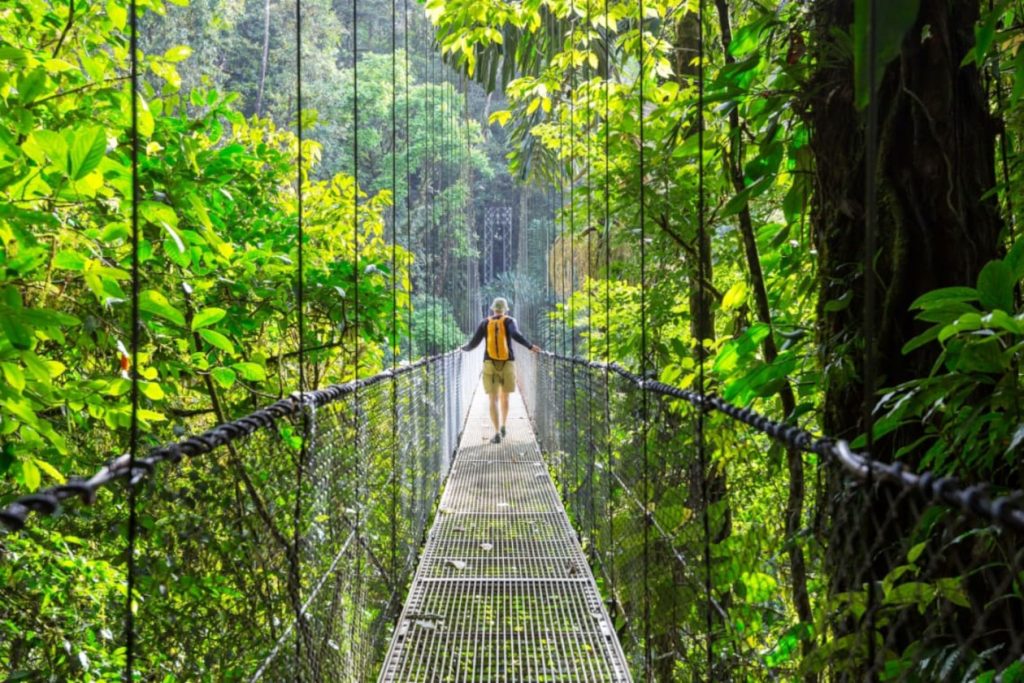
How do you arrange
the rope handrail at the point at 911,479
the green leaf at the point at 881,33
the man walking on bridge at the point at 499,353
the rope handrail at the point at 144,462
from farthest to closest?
the man walking on bridge at the point at 499,353 → the rope handrail at the point at 144,462 → the rope handrail at the point at 911,479 → the green leaf at the point at 881,33

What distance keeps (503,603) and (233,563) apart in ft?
4.33

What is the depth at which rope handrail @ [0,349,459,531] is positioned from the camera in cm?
52

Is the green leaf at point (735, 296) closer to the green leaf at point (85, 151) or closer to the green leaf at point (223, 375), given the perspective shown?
the green leaf at point (223, 375)

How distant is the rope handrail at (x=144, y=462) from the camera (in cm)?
52

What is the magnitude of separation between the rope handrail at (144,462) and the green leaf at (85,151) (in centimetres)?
32

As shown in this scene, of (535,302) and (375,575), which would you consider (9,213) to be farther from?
(535,302)

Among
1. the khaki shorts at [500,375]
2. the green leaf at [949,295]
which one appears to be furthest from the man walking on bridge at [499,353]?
the green leaf at [949,295]

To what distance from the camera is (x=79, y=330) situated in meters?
1.46

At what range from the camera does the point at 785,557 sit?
4.11 feet

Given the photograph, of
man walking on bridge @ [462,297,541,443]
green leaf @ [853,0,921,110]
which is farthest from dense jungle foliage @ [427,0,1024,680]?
man walking on bridge @ [462,297,541,443]

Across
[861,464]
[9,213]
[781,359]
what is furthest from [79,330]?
[861,464]

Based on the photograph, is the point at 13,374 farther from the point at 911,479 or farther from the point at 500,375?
the point at 500,375

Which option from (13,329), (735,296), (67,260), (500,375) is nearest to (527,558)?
(735,296)

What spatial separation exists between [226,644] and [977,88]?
1134 millimetres
